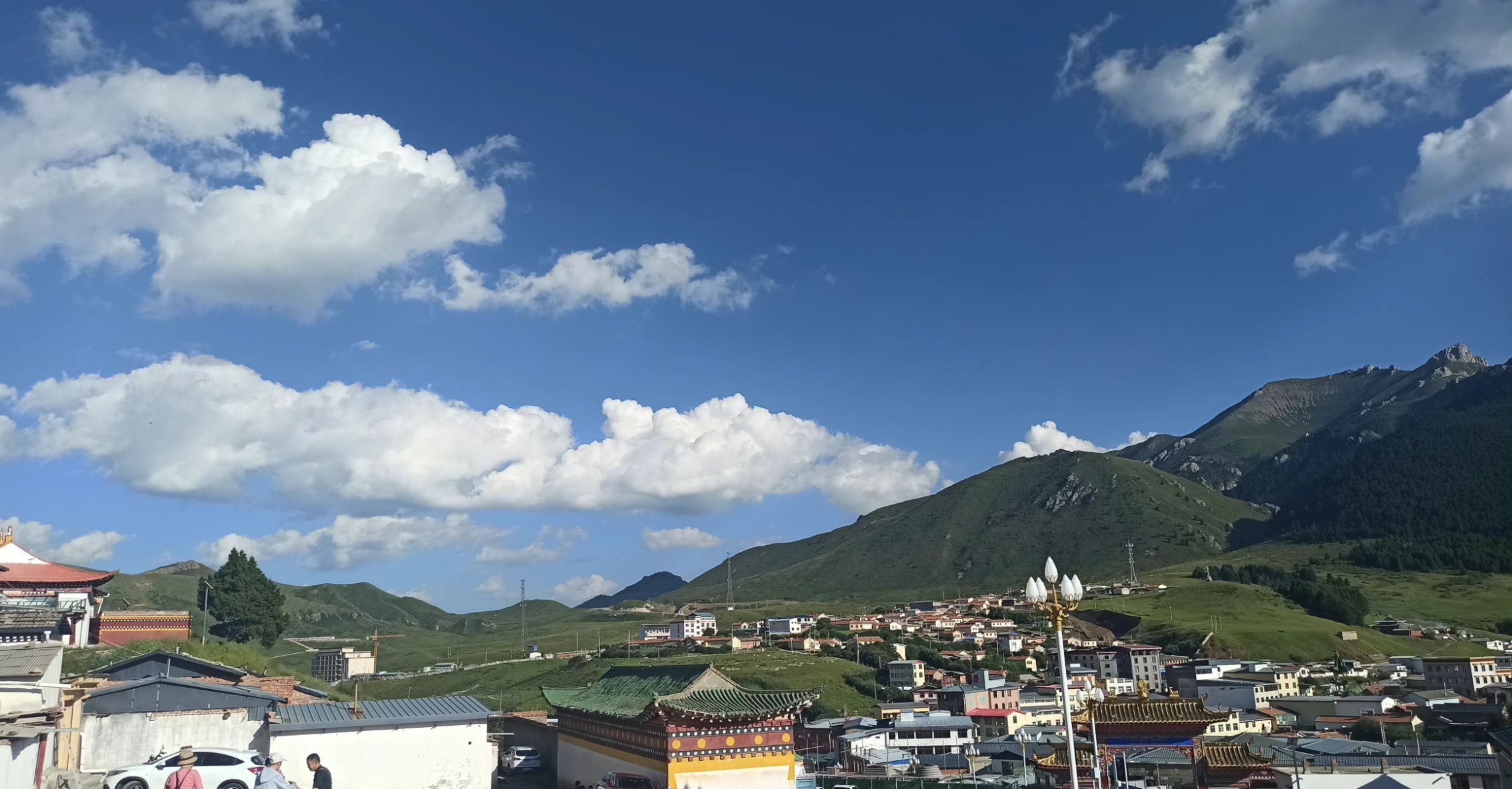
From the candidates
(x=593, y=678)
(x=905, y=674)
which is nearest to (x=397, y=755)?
(x=593, y=678)

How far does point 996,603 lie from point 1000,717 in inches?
3603

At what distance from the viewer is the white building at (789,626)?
13874cm

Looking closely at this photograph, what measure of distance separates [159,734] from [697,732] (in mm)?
13138

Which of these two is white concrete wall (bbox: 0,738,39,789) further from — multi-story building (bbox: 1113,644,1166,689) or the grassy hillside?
multi-story building (bbox: 1113,644,1166,689)

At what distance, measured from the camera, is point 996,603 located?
170000 millimetres

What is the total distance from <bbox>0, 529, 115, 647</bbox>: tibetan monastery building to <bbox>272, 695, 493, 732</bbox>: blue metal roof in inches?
1153

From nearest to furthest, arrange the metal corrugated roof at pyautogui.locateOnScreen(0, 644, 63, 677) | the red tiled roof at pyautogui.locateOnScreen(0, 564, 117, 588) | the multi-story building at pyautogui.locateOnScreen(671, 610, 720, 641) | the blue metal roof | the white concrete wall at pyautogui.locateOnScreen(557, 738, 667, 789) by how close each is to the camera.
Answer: the metal corrugated roof at pyautogui.locateOnScreen(0, 644, 63, 677) < the blue metal roof < the white concrete wall at pyautogui.locateOnScreen(557, 738, 667, 789) < the red tiled roof at pyautogui.locateOnScreen(0, 564, 117, 588) < the multi-story building at pyautogui.locateOnScreen(671, 610, 720, 641)

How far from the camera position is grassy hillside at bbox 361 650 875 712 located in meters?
92.2

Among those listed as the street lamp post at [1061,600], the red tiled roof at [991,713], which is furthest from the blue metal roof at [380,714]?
the red tiled roof at [991,713]

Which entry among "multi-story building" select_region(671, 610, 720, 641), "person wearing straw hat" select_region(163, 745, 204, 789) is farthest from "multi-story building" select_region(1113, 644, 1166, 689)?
"person wearing straw hat" select_region(163, 745, 204, 789)

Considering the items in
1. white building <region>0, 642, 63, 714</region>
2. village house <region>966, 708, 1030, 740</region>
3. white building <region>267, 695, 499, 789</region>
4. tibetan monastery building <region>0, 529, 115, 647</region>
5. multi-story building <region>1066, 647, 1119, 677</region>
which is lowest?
village house <region>966, 708, 1030, 740</region>

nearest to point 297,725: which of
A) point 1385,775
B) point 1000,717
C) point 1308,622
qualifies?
point 1385,775

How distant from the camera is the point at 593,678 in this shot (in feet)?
309

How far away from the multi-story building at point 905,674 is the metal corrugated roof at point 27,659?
88270 millimetres
